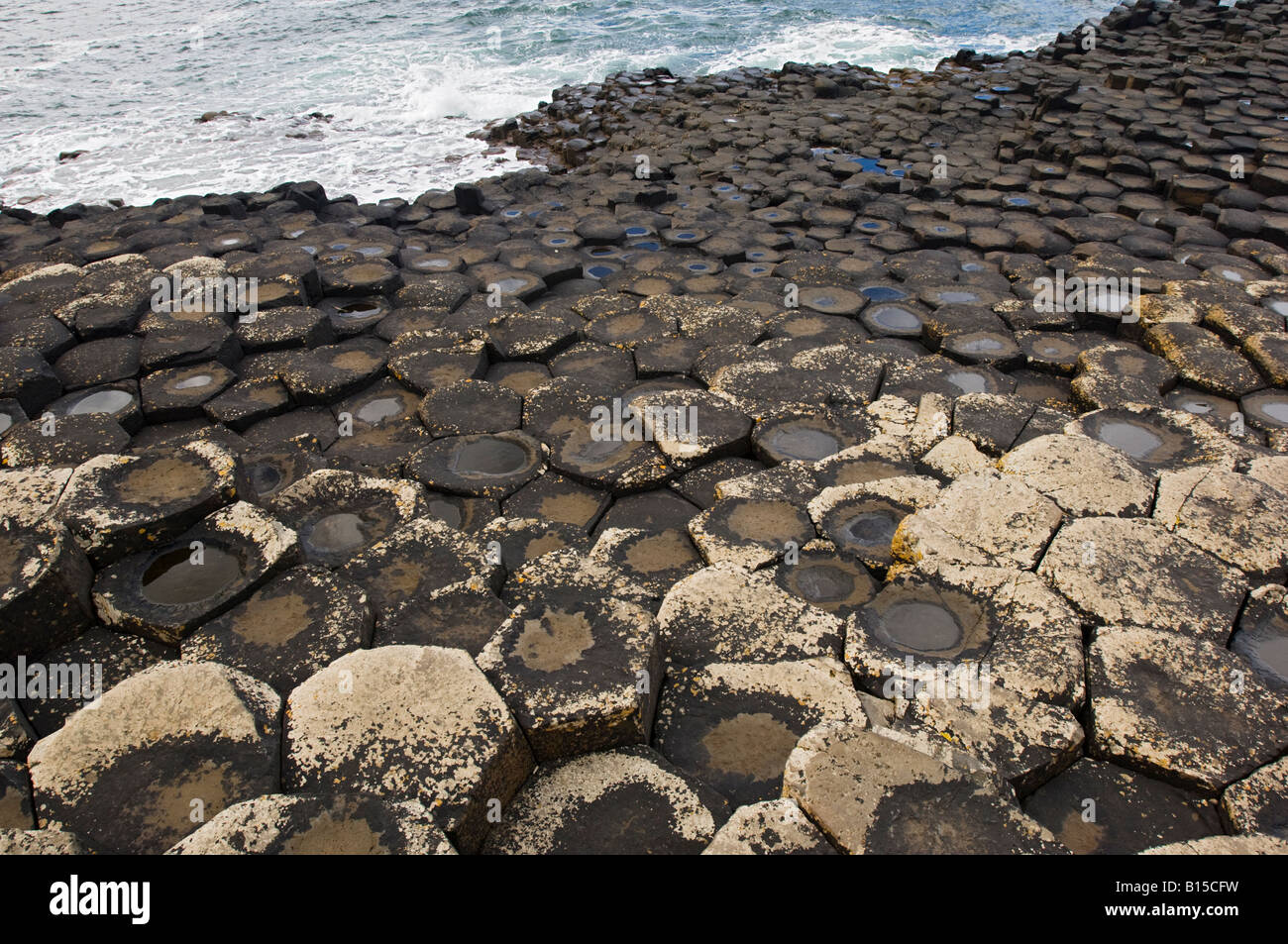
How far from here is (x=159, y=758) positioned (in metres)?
2.54

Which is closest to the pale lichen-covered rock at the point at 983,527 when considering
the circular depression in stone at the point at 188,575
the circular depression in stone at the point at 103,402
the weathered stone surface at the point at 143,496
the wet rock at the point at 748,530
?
the wet rock at the point at 748,530

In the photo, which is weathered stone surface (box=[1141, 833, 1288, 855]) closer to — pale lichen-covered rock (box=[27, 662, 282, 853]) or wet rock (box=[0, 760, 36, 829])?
pale lichen-covered rock (box=[27, 662, 282, 853])

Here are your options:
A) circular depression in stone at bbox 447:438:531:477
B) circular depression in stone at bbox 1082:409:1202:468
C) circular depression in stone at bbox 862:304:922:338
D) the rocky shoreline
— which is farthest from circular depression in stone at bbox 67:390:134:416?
circular depression in stone at bbox 1082:409:1202:468

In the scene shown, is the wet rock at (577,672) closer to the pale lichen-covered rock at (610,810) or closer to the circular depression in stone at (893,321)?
the pale lichen-covered rock at (610,810)

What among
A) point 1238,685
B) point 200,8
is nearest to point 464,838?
point 1238,685

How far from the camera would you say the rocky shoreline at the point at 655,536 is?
2.49m

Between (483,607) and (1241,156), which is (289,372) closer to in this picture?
(483,607)

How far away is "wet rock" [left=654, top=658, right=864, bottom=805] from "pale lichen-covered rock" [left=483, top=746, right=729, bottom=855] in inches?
5.6

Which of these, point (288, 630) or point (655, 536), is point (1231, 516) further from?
point (288, 630)

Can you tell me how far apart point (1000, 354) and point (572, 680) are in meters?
4.02

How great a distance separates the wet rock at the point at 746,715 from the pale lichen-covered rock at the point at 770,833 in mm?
322

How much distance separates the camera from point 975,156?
9.61 metres

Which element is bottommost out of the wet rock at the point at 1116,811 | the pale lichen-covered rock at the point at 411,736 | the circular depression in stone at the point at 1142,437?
the wet rock at the point at 1116,811

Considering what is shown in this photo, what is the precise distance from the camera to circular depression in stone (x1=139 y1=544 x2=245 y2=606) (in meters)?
3.23
